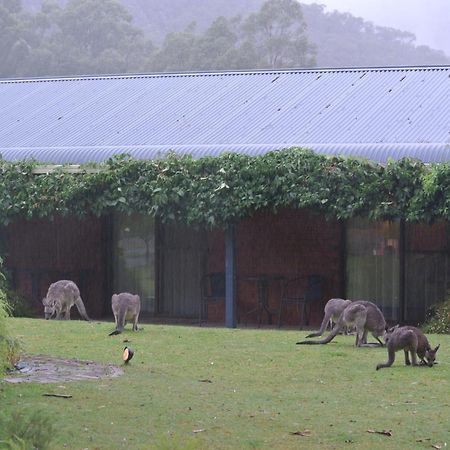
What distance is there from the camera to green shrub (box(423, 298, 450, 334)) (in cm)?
1880

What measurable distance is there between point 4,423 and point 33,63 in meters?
53.6

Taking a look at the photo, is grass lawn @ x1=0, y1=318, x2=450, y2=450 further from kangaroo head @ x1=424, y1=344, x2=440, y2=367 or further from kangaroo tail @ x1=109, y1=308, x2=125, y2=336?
kangaroo tail @ x1=109, y1=308, x2=125, y2=336

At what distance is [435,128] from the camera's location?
67.7 ft

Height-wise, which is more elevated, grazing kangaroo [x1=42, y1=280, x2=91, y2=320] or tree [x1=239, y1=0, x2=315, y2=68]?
tree [x1=239, y1=0, x2=315, y2=68]

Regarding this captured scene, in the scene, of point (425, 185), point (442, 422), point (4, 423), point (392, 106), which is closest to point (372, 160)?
point (425, 185)

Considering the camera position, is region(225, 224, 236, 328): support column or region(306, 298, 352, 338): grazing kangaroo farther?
region(225, 224, 236, 328): support column

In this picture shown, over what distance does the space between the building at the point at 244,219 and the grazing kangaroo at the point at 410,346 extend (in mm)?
6257

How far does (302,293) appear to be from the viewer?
2194 centimetres

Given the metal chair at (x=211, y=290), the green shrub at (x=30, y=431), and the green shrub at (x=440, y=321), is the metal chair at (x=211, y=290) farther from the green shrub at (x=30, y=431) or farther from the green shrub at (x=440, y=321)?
the green shrub at (x=30, y=431)

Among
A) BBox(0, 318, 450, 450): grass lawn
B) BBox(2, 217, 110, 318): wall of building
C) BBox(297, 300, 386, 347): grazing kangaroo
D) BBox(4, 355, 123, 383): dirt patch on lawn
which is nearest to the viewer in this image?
BBox(0, 318, 450, 450): grass lawn

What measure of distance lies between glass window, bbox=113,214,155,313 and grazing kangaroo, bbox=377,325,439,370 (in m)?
10.2

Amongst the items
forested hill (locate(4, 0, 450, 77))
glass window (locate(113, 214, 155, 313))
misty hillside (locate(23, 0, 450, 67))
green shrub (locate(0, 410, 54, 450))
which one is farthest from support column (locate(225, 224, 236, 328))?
misty hillside (locate(23, 0, 450, 67))

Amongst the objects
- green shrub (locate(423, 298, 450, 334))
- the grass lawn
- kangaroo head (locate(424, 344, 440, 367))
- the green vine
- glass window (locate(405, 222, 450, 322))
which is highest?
the green vine

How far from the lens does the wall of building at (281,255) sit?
21922 mm
